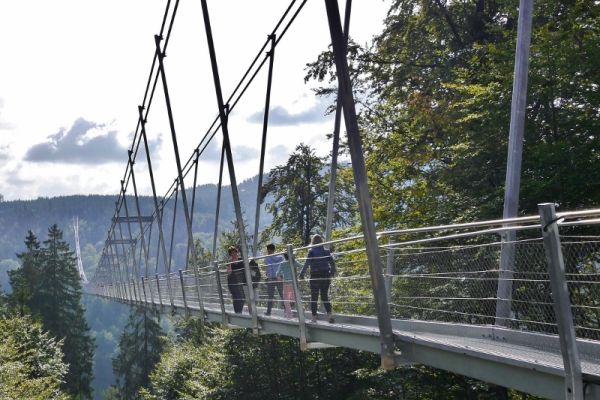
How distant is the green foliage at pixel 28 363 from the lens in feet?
86.7

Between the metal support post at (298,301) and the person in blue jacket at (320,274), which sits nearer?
the person in blue jacket at (320,274)

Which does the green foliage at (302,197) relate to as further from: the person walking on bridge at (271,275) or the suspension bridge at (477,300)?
the suspension bridge at (477,300)

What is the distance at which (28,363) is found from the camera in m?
36.1

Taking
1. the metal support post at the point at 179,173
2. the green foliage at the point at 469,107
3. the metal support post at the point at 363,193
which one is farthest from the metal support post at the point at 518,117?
the metal support post at the point at 179,173

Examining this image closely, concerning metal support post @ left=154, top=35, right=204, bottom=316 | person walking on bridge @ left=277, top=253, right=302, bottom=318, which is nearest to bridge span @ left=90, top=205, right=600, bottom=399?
person walking on bridge @ left=277, top=253, right=302, bottom=318

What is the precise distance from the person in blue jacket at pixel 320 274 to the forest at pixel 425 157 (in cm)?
424

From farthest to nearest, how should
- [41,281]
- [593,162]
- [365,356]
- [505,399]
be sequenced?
[41,281] → [365,356] → [505,399] → [593,162]

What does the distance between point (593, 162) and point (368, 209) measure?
19.7 feet

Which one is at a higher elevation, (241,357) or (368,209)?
(368,209)

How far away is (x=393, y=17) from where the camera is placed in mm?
21906

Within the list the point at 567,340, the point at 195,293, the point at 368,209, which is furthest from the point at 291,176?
the point at 567,340

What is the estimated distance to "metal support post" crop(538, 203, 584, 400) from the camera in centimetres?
448

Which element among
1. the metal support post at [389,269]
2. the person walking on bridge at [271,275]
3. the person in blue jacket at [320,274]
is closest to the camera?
the metal support post at [389,269]

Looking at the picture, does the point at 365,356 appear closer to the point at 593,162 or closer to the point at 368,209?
the point at 593,162
